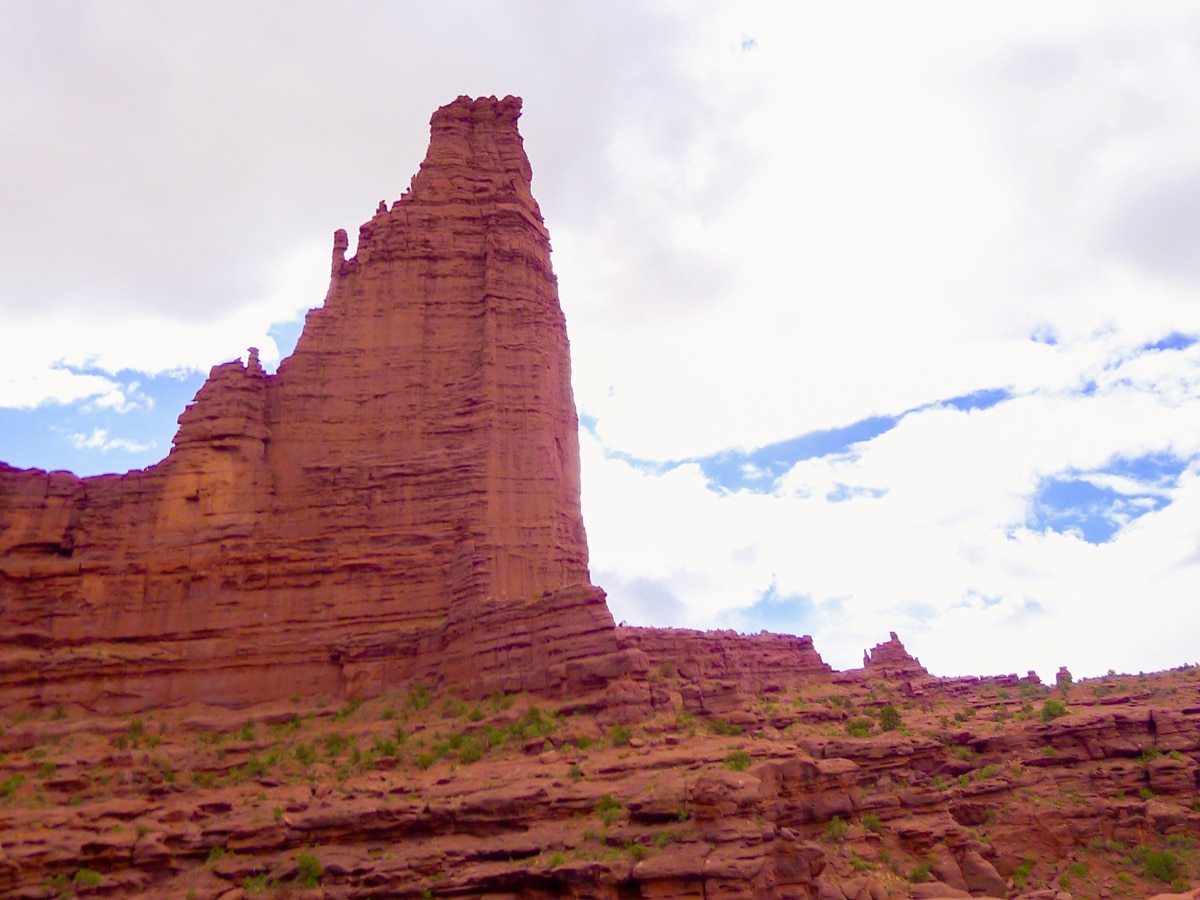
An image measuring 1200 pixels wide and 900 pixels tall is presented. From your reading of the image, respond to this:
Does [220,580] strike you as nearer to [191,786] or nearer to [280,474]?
[280,474]

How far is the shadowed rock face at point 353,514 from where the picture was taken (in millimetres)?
36688

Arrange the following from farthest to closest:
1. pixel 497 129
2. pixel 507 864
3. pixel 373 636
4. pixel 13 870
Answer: pixel 497 129
pixel 373 636
pixel 13 870
pixel 507 864

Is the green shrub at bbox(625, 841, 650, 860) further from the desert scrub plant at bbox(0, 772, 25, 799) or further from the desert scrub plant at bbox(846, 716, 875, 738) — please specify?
the desert scrub plant at bbox(0, 772, 25, 799)

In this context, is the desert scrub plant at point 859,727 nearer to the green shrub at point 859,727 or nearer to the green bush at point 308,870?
the green shrub at point 859,727

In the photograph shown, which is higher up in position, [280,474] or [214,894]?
[280,474]

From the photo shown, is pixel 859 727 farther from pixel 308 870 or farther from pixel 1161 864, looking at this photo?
pixel 308 870

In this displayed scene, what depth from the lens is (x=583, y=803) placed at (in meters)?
24.3

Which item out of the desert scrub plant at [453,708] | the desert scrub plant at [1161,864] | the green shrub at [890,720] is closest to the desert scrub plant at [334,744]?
the desert scrub plant at [453,708]

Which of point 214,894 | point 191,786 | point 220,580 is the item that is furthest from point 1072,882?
point 220,580

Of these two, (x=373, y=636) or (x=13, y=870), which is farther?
(x=373, y=636)

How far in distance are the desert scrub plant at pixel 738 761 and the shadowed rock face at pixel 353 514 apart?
863cm

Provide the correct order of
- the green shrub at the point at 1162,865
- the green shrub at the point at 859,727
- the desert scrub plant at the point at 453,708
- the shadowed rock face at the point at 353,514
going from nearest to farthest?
1. the green shrub at the point at 1162,865
2. the desert scrub plant at the point at 453,708
3. the green shrub at the point at 859,727
4. the shadowed rock face at the point at 353,514

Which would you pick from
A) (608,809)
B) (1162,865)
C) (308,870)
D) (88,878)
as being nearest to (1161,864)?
(1162,865)

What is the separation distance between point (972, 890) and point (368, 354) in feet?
108
